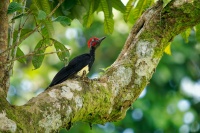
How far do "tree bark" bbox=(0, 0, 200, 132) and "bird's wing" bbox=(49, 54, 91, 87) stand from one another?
1.06 m

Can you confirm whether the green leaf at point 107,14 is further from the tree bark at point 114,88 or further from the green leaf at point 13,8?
the green leaf at point 13,8

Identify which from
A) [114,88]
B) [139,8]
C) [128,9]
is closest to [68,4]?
[128,9]

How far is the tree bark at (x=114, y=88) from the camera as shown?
3687 mm

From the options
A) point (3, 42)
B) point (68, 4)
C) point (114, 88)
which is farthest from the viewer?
point (68, 4)

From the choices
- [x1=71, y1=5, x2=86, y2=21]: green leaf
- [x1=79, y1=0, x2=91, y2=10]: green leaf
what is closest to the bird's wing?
[x1=71, y1=5, x2=86, y2=21]: green leaf

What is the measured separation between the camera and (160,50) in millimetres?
4938

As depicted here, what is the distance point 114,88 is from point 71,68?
1698mm

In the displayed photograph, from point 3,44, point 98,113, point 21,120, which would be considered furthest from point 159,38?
point 21,120

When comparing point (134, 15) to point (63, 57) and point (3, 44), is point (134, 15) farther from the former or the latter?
point (3, 44)

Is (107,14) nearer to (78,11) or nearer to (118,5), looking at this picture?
(118,5)

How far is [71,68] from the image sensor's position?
621cm

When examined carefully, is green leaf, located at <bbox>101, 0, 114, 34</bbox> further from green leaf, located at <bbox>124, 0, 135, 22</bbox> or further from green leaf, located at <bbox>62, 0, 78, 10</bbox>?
green leaf, located at <bbox>62, 0, 78, 10</bbox>

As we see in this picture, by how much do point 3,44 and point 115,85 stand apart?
974 millimetres

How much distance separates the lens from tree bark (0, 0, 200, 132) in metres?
3.69
